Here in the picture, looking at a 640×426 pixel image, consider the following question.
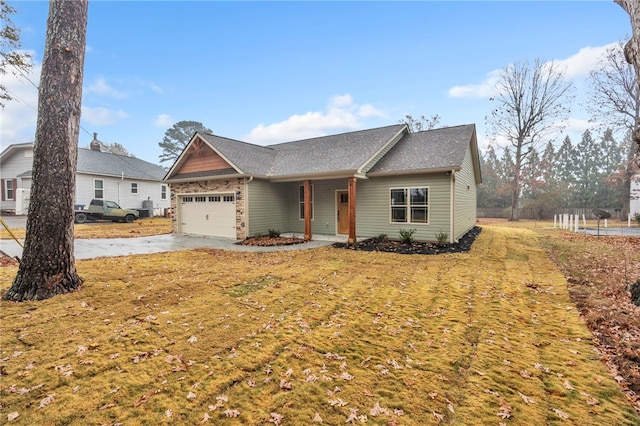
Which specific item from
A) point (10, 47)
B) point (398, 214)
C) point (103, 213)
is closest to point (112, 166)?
point (103, 213)

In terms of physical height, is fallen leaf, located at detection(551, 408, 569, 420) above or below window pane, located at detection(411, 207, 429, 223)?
below

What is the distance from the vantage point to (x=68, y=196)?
5.22 m

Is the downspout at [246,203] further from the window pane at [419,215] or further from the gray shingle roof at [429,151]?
the window pane at [419,215]

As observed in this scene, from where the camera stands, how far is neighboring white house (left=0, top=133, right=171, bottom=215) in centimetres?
2145

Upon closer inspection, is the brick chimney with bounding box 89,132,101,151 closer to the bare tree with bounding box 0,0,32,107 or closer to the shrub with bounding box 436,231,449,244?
the bare tree with bounding box 0,0,32,107

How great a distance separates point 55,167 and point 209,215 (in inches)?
363

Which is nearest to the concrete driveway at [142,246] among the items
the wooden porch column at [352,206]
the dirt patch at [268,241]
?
the dirt patch at [268,241]

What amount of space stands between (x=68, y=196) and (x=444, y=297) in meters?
7.17

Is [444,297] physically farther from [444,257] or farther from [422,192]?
[422,192]

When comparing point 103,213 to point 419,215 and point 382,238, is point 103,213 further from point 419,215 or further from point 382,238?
point 419,215

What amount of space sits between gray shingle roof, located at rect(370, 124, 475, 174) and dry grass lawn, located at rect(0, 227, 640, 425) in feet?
19.2

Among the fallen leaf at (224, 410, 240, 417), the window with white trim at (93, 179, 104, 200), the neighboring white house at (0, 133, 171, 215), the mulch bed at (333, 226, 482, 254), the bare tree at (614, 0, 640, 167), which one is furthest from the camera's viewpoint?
the window with white trim at (93, 179, 104, 200)

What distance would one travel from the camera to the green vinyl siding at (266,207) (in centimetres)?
1288

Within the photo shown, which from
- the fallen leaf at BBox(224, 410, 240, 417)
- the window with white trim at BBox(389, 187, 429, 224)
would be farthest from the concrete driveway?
the fallen leaf at BBox(224, 410, 240, 417)
